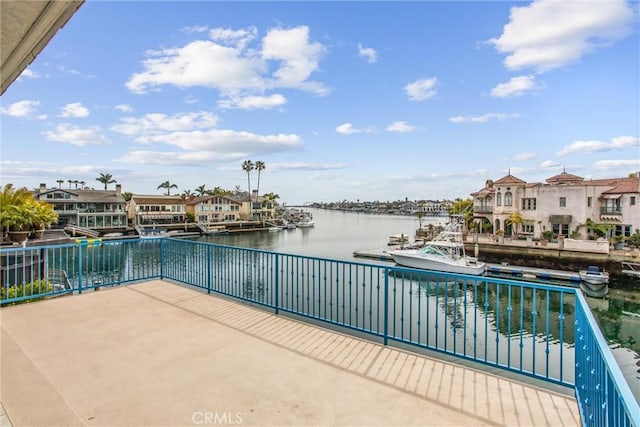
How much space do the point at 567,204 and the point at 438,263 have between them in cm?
Result: 1408

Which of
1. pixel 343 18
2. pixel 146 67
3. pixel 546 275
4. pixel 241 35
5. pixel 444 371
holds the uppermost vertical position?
pixel 343 18

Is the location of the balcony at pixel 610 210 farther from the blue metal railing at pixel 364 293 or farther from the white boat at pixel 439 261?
the blue metal railing at pixel 364 293

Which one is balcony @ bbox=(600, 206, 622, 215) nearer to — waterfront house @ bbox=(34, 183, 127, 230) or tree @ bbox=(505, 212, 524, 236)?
tree @ bbox=(505, 212, 524, 236)

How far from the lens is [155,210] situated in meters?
50.4

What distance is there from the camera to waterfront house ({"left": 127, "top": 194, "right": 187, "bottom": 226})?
49.0 m

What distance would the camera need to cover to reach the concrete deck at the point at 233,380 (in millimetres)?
2305

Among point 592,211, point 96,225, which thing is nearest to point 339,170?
point 592,211

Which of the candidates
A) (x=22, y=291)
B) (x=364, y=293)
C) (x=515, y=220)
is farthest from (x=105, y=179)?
(x=364, y=293)

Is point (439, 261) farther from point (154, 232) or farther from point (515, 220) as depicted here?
point (154, 232)

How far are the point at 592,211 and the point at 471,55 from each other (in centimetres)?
2183

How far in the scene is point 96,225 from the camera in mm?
43062

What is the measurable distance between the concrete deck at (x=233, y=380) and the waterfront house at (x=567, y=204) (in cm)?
3132

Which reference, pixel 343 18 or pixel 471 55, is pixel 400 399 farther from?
pixel 471 55

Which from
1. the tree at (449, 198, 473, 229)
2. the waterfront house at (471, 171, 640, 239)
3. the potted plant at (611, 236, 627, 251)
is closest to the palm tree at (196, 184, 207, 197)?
the tree at (449, 198, 473, 229)
